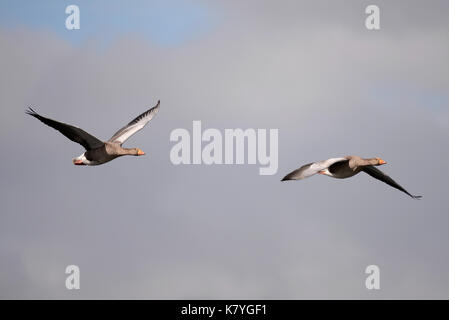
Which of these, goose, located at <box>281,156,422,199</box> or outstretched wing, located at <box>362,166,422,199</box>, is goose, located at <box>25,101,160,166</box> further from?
outstretched wing, located at <box>362,166,422,199</box>

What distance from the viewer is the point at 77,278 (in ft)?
140

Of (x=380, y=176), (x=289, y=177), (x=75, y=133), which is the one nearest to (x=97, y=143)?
(x=75, y=133)

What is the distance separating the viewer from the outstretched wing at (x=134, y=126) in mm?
38906

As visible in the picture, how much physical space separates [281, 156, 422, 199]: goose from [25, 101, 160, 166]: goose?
6.97m

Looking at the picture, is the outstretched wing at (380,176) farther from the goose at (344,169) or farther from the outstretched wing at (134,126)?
the outstretched wing at (134,126)

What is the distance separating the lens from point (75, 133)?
119 feet

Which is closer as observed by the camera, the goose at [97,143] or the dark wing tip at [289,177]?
the dark wing tip at [289,177]

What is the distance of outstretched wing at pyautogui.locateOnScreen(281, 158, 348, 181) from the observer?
33250 mm

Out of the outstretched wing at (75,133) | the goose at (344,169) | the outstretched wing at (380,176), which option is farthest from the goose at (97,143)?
the outstretched wing at (380,176)

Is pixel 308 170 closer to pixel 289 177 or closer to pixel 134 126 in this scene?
pixel 289 177

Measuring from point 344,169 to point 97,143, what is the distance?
8.62 metres

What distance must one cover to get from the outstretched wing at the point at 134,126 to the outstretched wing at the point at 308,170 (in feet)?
25.7
